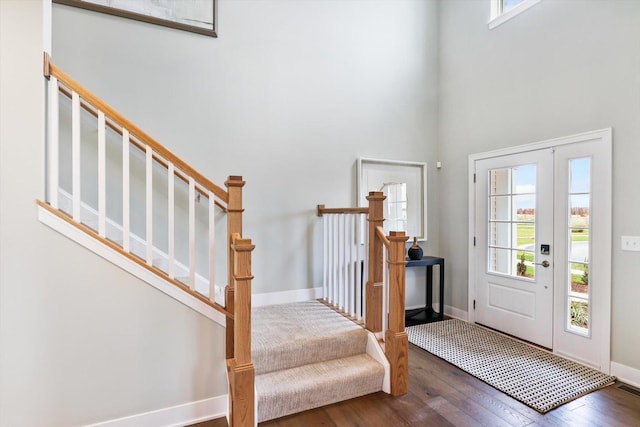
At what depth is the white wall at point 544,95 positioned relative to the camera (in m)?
2.66

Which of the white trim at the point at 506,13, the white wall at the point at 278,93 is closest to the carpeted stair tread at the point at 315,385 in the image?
the white wall at the point at 278,93

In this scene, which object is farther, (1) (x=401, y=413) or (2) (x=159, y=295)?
(1) (x=401, y=413)

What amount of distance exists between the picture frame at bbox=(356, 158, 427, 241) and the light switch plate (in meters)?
1.97

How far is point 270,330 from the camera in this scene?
265 centimetres

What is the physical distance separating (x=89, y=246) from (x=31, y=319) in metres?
0.50

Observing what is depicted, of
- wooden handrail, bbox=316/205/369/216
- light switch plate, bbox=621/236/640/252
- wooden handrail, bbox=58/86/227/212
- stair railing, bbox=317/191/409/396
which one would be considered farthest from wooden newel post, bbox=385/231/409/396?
light switch plate, bbox=621/236/640/252

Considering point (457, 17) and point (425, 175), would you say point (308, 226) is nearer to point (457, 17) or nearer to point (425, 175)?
point (425, 175)

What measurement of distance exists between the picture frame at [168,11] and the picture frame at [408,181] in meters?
2.16

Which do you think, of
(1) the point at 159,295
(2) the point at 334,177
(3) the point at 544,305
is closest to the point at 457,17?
(2) the point at 334,177

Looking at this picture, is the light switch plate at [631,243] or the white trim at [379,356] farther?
the light switch plate at [631,243]

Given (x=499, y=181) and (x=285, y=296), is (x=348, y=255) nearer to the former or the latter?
(x=285, y=296)

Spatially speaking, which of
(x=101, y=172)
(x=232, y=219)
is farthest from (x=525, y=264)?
(x=101, y=172)

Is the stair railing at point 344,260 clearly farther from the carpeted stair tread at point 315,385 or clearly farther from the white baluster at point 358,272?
the carpeted stair tread at point 315,385

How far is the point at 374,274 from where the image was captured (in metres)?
2.73
